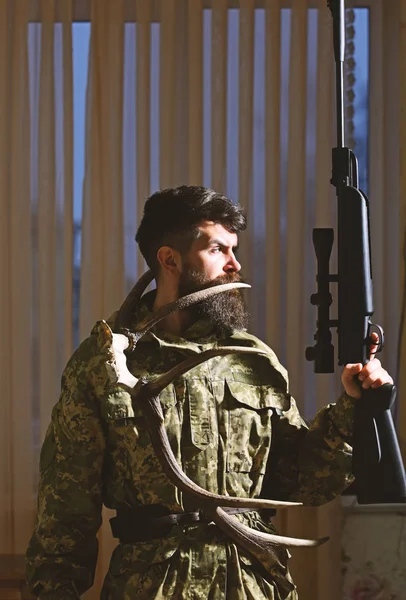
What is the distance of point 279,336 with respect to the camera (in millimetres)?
2775

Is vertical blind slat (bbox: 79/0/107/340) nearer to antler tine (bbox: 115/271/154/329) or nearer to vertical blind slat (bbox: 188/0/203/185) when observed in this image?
vertical blind slat (bbox: 188/0/203/185)

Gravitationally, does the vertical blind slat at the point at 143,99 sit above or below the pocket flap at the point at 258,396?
above

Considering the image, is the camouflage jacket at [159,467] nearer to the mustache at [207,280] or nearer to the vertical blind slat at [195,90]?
the mustache at [207,280]

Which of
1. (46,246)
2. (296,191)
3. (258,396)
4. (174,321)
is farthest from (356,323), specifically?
(46,246)

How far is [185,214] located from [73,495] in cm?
54

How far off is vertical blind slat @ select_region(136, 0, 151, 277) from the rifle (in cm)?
123

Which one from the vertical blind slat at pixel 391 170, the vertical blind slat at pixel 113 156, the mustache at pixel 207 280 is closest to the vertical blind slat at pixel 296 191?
the vertical blind slat at pixel 391 170

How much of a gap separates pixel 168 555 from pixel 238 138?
1.56m

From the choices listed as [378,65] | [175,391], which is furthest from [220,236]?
[378,65]

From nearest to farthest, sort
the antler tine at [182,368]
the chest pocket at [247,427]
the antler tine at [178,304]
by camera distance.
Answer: the antler tine at [182,368], the antler tine at [178,304], the chest pocket at [247,427]

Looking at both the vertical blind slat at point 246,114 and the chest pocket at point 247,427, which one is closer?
the chest pocket at point 247,427

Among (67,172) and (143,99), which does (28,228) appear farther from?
(143,99)

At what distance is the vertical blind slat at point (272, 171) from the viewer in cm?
275

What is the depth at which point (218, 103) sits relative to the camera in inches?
109
